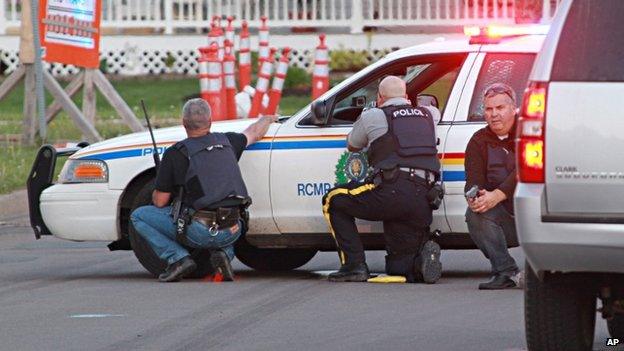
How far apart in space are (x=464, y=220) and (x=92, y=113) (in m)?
10.8

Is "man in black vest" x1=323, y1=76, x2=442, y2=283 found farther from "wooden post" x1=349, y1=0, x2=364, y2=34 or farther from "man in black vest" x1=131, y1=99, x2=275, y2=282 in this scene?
"wooden post" x1=349, y1=0, x2=364, y2=34

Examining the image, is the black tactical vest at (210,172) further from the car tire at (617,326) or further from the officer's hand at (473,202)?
the car tire at (617,326)

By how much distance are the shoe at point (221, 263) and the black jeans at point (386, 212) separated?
0.73 metres

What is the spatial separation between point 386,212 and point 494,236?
72 centimetres

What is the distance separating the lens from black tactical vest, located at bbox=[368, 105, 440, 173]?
36.2ft

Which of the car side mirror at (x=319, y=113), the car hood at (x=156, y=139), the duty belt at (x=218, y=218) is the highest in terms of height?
the car side mirror at (x=319, y=113)

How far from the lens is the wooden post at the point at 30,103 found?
788 inches

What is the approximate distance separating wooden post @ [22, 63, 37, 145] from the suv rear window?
1358cm

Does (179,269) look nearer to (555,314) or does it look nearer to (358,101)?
(358,101)

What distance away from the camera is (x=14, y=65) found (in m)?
32.9

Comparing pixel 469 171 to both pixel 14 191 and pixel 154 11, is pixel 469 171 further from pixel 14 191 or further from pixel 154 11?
pixel 154 11

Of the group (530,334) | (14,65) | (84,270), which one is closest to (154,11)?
(14,65)

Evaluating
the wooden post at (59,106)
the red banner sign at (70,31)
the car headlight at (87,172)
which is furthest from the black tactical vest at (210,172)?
the wooden post at (59,106)

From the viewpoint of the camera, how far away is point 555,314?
7.55 m
